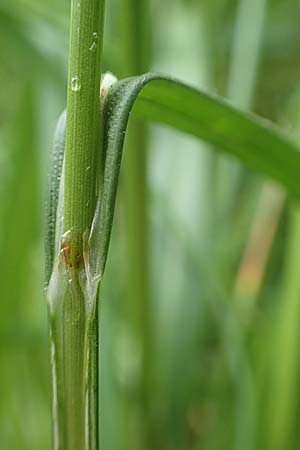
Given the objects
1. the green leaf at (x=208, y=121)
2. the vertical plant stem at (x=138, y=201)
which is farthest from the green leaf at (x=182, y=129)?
the vertical plant stem at (x=138, y=201)

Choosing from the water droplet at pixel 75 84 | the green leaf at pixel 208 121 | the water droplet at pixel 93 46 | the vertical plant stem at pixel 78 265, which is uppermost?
the green leaf at pixel 208 121

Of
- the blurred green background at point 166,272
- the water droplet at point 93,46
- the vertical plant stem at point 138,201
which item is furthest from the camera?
the blurred green background at point 166,272

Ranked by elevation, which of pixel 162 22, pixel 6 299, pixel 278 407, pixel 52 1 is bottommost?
pixel 278 407

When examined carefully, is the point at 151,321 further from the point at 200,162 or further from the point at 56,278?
the point at 56,278

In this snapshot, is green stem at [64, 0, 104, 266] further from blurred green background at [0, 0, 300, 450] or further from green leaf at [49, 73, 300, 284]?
blurred green background at [0, 0, 300, 450]

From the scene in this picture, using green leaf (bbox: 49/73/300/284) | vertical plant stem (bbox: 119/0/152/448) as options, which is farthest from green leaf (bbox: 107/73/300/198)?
vertical plant stem (bbox: 119/0/152/448)

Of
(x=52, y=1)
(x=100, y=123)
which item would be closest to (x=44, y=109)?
(x=52, y=1)

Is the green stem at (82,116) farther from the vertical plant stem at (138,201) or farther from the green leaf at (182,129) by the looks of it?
the vertical plant stem at (138,201)
